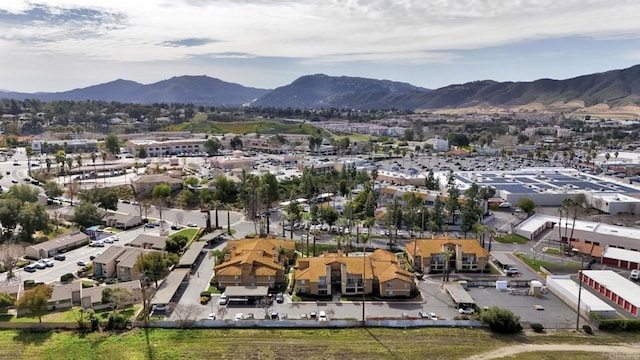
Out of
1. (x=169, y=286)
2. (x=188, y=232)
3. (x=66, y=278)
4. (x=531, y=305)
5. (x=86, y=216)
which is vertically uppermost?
(x=86, y=216)

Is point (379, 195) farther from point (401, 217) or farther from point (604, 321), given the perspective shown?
point (604, 321)

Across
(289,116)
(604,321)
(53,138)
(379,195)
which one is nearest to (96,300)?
(604,321)

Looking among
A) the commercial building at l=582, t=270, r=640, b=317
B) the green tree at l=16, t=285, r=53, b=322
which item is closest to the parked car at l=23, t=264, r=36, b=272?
the green tree at l=16, t=285, r=53, b=322

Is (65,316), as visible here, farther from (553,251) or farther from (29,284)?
(553,251)

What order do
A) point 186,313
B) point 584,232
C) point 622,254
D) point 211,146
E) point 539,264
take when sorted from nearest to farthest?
point 186,313 < point 539,264 < point 622,254 < point 584,232 < point 211,146

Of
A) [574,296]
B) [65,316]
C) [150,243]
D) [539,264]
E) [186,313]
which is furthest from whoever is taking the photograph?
[150,243]

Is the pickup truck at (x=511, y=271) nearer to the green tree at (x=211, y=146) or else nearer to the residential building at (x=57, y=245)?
the residential building at (x=57, y=245)

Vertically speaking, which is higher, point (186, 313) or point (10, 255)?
point (10, 255)

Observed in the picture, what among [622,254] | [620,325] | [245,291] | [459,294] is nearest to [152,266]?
[245,291]
